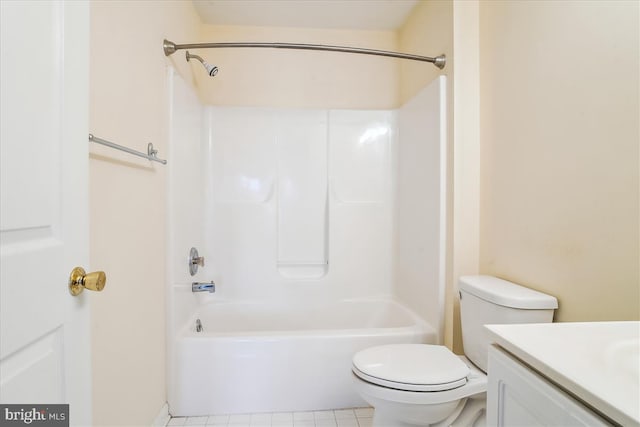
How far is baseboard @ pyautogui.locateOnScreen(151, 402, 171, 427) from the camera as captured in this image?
5.10ft

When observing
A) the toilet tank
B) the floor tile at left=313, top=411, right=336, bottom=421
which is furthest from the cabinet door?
the floor tile at left=313, top=411, right=336, bottom=421

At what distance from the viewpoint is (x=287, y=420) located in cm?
168

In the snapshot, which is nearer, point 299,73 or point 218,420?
point 218,420

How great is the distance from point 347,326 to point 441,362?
113 centimetres

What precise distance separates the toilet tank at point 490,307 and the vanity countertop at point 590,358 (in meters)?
0.34

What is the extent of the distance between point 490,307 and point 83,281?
4.58 feet

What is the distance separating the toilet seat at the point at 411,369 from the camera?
1.23 m

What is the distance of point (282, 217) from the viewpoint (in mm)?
2436

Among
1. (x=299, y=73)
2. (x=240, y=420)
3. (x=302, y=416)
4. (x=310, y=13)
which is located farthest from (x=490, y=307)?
(x=310, y=13)

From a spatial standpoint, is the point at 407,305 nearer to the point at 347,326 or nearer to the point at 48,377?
the point at 347,326

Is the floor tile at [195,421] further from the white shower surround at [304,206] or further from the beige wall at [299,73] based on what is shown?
the beige wall at [299,73]

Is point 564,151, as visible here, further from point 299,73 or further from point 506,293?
point 299,73

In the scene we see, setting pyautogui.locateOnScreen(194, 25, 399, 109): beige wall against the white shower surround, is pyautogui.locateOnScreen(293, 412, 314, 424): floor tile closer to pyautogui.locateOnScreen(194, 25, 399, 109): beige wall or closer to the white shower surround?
the white shower surround
